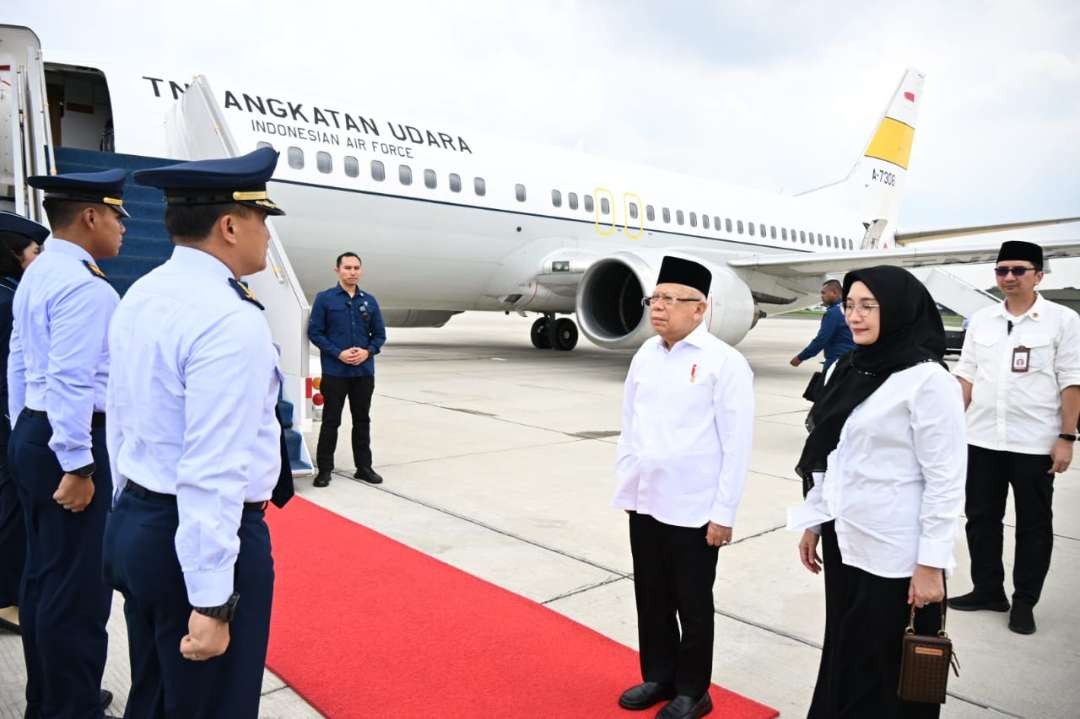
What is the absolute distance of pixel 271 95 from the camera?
9.55m

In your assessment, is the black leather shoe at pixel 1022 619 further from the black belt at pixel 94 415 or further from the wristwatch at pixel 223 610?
the black belt at pixel 94 415

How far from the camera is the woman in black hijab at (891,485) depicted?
6.66 ft

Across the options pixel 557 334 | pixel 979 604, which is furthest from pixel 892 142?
pixel 979 604

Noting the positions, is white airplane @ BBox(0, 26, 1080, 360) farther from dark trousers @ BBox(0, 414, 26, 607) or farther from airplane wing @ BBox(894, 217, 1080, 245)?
dark trousers @ BBox(0, 414, 26, 607)

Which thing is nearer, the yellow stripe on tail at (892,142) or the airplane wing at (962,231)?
the airplane wing at (962,231)

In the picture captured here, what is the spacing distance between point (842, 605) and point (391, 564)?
225 centimetres

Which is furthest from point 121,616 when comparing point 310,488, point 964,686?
point 964,686

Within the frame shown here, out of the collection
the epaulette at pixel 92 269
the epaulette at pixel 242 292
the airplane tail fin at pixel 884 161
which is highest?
the airplane tail fin at pixel 884 161

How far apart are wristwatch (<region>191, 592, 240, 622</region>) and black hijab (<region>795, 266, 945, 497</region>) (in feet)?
5.25

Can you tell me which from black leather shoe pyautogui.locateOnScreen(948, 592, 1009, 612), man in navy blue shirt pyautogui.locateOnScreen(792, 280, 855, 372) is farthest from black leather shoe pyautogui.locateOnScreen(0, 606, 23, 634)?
man in navy blue shirt pyautogui.locateOnScreen(792, 280, 855, 372)

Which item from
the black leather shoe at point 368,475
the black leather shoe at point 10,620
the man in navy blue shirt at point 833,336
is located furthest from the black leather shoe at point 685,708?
the man in navy blue shirt at point 833,336

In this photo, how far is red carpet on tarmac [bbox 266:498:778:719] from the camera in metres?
2.62

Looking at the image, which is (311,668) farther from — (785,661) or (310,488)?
(310,488)

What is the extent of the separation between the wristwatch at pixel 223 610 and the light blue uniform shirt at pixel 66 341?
0.97 metres
